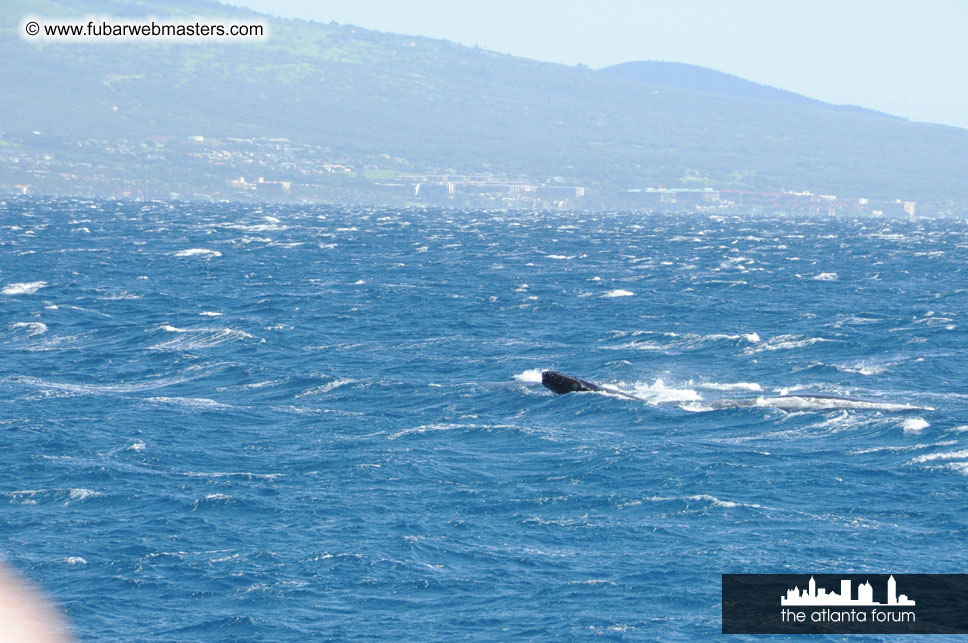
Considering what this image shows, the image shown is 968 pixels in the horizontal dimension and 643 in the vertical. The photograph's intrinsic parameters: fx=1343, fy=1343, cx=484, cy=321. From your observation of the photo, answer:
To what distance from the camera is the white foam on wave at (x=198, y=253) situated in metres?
148

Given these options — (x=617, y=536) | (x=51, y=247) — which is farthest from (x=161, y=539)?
(x=51, y=247)

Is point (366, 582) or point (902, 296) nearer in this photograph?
point (366, 582)

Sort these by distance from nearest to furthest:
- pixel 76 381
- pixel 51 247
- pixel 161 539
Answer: pixel 161 539 < pixel 76 381 < pixel 51 247

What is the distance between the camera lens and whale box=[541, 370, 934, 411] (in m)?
60.3

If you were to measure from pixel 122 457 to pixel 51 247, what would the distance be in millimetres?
111600

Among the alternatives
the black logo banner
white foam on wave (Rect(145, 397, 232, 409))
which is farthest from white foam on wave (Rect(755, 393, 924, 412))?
white foam on wave (Rect(145, 397, 232, 409))

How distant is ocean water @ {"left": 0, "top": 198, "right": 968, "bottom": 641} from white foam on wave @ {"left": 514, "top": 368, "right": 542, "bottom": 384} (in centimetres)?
32

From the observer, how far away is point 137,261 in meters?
139

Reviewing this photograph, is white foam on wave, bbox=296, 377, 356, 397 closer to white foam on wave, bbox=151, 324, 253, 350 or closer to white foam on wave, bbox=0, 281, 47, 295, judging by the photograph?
white foam on wave, bbox=151, 324, 253, 350

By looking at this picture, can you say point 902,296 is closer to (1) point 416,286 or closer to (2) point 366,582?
(1) point 416,286

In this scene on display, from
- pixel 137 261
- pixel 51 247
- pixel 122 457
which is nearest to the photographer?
pixel 122 457

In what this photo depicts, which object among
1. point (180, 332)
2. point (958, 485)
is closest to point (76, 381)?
point (180, 332)

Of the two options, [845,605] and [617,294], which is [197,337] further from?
[845,605]

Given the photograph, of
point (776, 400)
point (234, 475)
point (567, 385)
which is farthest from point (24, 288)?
point (776, 400)
